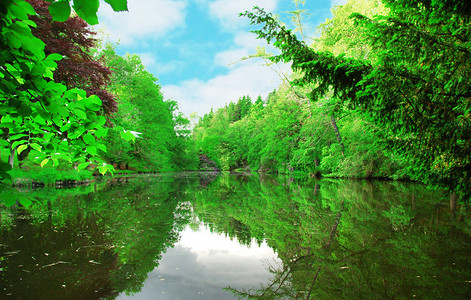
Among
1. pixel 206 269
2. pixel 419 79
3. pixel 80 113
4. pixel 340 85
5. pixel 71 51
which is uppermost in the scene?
Answer: pixel 71 51

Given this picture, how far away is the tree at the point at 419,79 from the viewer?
12.8 ft

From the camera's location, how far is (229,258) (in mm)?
4113

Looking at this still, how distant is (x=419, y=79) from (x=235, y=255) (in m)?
4.05

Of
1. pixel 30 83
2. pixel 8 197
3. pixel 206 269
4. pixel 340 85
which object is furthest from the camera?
pixel 340 85

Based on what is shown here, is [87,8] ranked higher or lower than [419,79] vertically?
lower

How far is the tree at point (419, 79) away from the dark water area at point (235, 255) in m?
1.58

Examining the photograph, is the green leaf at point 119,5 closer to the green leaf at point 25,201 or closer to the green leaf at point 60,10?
the green leaf at point 60,10

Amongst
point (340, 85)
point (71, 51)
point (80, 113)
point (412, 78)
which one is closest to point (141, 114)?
point (71, 51)

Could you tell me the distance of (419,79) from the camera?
4.11 m

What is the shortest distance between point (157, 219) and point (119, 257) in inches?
99.1

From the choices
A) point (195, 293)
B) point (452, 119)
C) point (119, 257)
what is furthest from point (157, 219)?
point (452, 119)

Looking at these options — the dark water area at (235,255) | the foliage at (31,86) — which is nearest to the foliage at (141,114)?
the dark water area at (235,255)

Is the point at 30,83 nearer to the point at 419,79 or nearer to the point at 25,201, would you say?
the point at 25,201

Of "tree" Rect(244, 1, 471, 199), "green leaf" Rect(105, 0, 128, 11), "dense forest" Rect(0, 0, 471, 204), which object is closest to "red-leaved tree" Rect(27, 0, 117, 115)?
"dense forest" Rect(0, 0, 471, 204)
